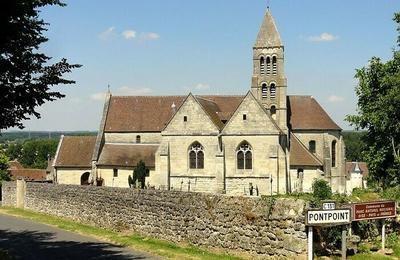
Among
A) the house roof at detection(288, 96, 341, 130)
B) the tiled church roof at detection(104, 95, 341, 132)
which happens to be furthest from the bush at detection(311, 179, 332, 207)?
the tiled church roof at detection(104, 95, 341, 132)

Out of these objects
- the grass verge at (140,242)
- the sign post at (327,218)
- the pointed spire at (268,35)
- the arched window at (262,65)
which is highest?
the pointed spire at (268,35)

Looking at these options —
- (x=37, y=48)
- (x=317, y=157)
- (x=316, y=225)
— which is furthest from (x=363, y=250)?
(x=317, y=157)

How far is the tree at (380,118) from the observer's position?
3700 centimetres

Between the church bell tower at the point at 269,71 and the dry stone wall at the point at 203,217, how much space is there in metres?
27.9

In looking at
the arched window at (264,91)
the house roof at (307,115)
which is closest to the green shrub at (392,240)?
the arched window at (264,91)

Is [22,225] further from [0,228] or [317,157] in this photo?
[317,157]

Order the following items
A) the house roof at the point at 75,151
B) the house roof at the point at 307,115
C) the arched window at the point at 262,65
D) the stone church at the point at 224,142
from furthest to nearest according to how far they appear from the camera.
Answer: the house roof at the point at 75,151, the house roof at the point at 307,115, the arched window at the point at 262,65, the stone church at the point at 224,142

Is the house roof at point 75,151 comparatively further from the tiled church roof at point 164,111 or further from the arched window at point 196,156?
the arched window at point 196,156

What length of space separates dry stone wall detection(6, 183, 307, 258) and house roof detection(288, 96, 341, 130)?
3004 cm

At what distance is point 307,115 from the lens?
177 ft

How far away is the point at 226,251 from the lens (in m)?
17.0

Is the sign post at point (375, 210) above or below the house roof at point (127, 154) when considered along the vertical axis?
below

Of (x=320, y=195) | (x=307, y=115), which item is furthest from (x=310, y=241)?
(x=307, y=115)

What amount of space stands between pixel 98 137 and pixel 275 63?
18.6m
